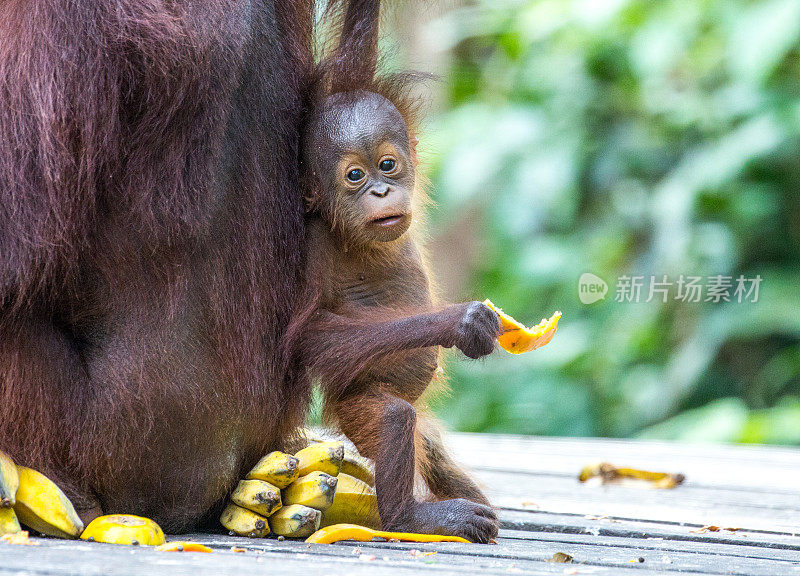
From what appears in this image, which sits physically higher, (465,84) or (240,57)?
(465,84)

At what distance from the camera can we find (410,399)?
2.64 m

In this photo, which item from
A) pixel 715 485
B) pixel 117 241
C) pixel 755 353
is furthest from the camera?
pixel 755 353

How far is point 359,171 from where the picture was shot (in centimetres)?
258

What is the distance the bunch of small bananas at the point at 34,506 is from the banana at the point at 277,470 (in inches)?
17.2

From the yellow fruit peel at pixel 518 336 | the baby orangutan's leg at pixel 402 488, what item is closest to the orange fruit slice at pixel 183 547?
the baby orangutan's leg at pixel 402 488

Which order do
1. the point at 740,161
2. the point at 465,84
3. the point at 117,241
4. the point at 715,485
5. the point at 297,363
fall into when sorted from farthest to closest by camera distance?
the point at 465,84 < the point at 740,161 < the point at 715,485 < the point at 297,363 < the point at 117,241

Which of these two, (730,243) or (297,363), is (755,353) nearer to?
(730,243)

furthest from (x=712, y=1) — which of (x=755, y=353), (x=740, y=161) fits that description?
(x=755, y=353)

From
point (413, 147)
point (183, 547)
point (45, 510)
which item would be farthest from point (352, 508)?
point (413, 147)

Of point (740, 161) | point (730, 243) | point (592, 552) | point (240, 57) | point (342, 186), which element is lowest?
point (592, 552)

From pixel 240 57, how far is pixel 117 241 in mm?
485

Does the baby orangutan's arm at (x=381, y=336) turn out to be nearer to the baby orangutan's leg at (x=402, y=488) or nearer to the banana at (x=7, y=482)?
the baby orangutan's leg at (x=402, y=488)

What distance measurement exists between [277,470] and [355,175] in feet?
2.38

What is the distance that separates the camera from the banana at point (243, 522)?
2445 millimetres
